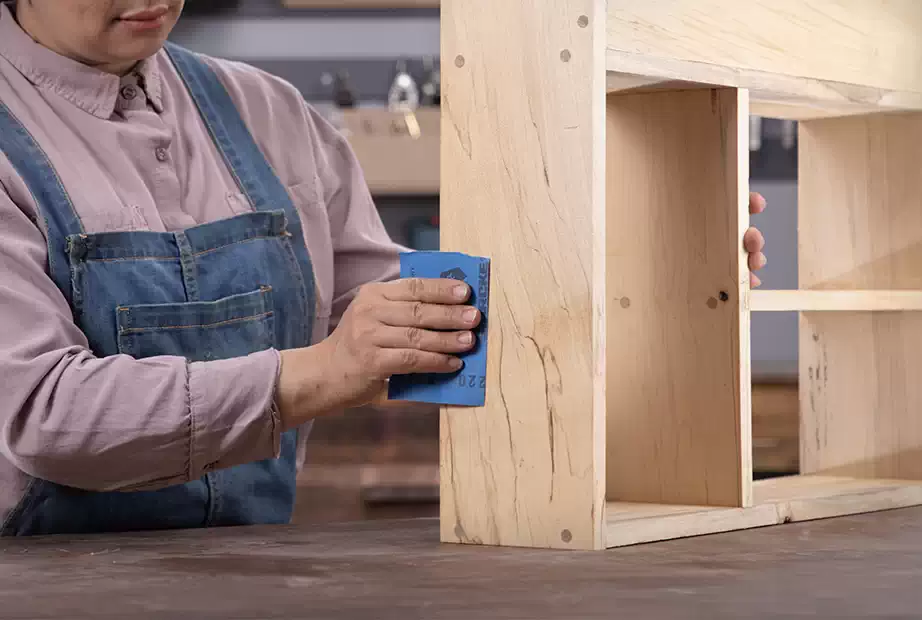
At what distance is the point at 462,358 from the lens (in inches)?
51.6

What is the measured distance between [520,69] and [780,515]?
591 mm

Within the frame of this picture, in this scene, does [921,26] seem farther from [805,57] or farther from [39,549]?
[39,549]

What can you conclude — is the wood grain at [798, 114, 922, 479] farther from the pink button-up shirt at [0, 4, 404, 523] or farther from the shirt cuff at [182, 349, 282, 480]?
the shirt cuff at [182, 349, 282, 480]

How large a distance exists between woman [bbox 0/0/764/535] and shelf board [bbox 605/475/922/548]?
268mm

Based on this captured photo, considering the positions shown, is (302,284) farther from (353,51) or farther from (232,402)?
(353,51)

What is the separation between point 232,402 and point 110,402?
0.13 meters

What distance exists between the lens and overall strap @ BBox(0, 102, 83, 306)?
1.52 m

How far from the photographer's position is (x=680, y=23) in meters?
1.37

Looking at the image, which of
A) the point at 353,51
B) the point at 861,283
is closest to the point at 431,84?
the point at 353,51

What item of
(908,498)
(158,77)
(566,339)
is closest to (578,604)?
(566,339)

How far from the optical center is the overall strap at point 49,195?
4.98 feet

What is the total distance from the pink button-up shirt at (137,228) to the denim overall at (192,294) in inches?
1.0

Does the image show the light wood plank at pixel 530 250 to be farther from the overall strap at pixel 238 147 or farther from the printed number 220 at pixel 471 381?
the overall strap at pixel 238 147

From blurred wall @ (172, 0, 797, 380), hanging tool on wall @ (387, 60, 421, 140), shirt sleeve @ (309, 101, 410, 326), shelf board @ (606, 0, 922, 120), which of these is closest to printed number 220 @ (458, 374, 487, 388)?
shelf board @ (606, 0, 922, 120)
